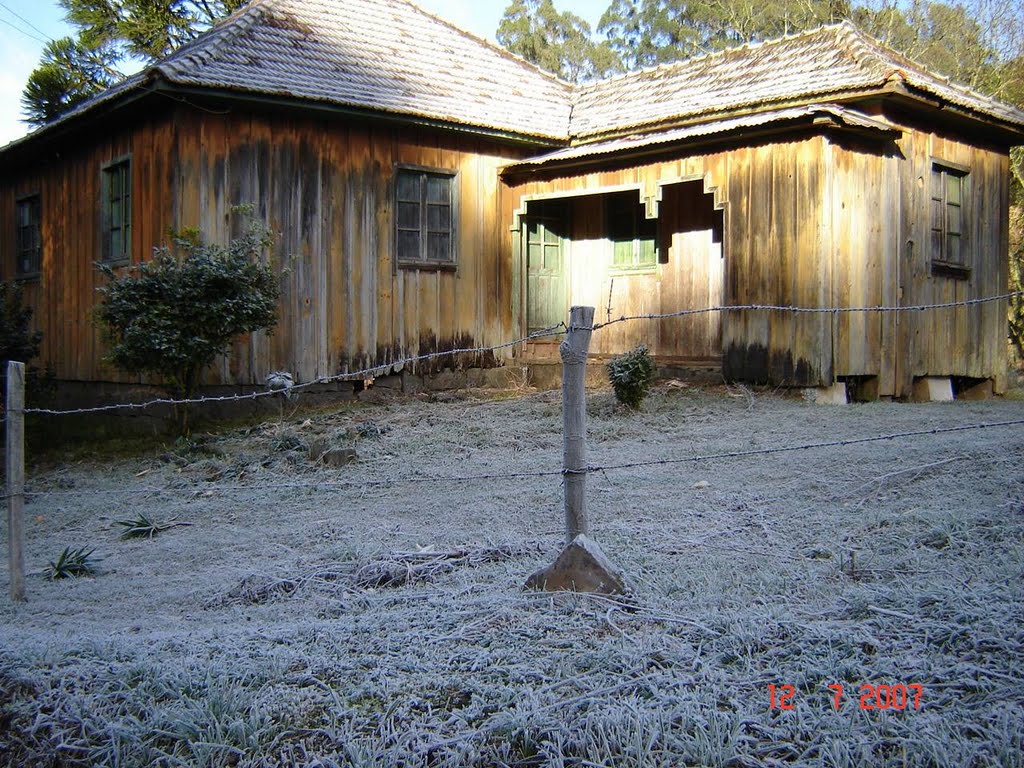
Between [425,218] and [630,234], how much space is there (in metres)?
2.87

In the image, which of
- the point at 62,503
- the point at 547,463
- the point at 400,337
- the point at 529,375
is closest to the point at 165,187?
the point at 400,337

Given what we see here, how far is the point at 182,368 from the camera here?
30.3 feet

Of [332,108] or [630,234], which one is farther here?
[630,234]

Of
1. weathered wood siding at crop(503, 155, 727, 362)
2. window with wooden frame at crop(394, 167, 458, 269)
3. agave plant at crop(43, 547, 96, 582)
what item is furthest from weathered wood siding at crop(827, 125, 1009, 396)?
agave plant at crop(43, 547, 96, 582)

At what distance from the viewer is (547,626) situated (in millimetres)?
3402

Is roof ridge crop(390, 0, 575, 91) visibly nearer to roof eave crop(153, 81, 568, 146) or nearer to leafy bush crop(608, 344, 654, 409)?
roof eave crop(153, 81, 568, 146)

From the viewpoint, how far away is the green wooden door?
1338 centimetres

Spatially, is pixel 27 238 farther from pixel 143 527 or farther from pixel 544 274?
pixel 143 527

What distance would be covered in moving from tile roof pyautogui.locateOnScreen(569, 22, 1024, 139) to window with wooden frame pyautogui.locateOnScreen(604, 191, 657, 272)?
1.02 m

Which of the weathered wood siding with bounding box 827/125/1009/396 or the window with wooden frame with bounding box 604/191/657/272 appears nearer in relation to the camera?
the weathered wood siding with bounding box 827/125/1009/396

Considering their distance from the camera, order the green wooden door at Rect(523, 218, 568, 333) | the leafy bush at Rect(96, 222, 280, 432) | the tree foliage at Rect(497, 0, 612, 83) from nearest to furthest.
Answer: the leafy bush at Rect(96, 222, 280, 432), the green wooden door at Rect(523, 218, 568, 333), the tree foliage at Rect(497, 0, 612, 83)

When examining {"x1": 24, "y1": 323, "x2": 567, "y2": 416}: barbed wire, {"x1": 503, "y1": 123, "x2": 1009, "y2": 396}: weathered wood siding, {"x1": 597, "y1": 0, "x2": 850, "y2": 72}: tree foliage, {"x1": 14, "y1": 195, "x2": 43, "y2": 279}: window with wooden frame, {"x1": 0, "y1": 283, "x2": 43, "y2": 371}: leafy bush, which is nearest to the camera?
{"x1": 24, "y1": 323, "x2": 567, "y2": 416}: barbed wire

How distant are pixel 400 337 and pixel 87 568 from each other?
6.86m

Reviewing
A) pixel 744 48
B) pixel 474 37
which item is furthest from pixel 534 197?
pixel 474 37
